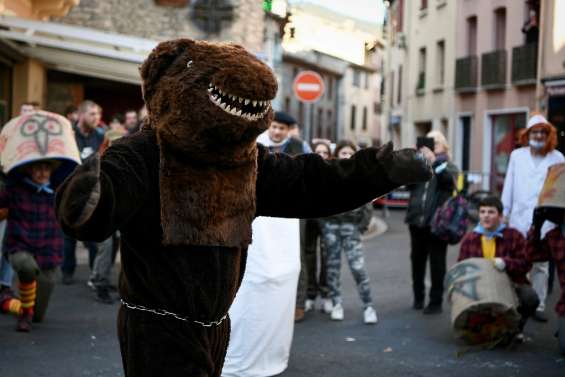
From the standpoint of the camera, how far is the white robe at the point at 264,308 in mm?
6633

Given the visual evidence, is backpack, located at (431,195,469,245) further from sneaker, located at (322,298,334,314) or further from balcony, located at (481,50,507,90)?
balcony, located at (481,50,507,90)

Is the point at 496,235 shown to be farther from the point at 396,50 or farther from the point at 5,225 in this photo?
the point at 396,50

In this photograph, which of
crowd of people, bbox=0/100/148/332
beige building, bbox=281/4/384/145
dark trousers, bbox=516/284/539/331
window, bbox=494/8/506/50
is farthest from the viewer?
beige building, bbox=281/4/384/145

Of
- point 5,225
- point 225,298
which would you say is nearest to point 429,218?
point 5,225

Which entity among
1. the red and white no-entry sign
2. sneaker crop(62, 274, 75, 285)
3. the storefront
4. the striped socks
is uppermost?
the storefront

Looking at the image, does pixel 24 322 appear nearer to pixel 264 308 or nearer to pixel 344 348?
pixel 264 308

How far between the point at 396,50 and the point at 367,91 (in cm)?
3152

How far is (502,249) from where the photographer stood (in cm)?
829

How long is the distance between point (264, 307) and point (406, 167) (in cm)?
311

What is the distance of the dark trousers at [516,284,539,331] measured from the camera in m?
7.82

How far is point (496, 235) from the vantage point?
841 centimetres

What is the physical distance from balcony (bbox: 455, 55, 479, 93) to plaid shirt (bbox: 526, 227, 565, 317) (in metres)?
24.4

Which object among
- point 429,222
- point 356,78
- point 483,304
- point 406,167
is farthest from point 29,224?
point 356,78

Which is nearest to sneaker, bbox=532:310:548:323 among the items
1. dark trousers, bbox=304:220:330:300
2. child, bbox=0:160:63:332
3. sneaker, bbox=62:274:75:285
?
dark trousers, bbox=304:220:330:300
